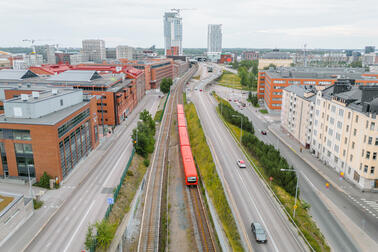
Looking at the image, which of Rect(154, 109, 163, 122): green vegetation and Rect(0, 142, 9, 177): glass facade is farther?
Rect(154, 109, 163, 122): green vegetation

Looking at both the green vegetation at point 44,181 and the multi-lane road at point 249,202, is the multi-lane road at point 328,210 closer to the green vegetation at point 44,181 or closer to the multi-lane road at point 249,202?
the multi-lane road at point 249,202

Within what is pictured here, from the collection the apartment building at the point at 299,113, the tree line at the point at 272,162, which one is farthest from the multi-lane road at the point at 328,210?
the apartment building at the point at 299,113

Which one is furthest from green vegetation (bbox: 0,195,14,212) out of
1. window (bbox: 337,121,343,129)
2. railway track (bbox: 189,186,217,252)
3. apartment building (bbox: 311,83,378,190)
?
window (bbox: 337,121,343,129)

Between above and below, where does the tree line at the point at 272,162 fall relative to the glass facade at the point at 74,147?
below

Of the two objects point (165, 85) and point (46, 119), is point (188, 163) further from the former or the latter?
point (165, 85)

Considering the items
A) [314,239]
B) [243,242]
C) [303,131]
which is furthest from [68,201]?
[303,131]

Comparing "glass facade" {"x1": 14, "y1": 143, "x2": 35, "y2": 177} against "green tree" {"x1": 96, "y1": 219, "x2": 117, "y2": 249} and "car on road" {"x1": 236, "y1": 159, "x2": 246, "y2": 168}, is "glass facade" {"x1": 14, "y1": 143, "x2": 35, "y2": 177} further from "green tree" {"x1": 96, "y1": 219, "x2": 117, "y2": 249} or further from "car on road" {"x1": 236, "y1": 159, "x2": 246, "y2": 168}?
"car on road" {"x1": 236, "y1": 159, "x2": 246, "y2": 168}
